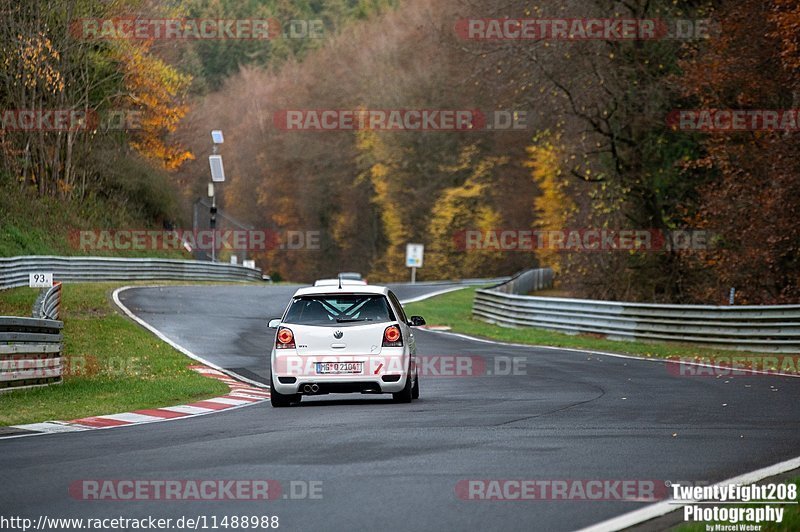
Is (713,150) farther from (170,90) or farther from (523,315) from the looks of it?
(170,90)

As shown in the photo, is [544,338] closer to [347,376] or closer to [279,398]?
[279,398]

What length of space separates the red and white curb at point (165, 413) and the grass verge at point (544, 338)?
34.0 feet

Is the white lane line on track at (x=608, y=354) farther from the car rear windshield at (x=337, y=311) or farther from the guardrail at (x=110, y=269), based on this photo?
the guardrail at (x=110, y=269)

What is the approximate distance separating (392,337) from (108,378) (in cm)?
625

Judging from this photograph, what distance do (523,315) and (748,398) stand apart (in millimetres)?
20478

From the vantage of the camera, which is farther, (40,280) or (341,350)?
(40,280)

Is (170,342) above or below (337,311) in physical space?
below

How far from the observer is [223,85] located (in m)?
147

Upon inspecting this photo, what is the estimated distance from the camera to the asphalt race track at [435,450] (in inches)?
326

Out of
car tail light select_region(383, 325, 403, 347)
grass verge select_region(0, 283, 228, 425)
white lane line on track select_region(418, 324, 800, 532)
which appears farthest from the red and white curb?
white lane line on track select_region(418, 324, 800, 532)

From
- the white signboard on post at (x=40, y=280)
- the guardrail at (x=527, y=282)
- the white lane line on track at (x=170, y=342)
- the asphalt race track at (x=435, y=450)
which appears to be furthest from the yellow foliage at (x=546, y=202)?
the asphalt race track at (x=435, y=450)

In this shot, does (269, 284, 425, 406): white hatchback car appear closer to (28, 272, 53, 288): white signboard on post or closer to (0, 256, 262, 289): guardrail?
(28, 272, 53, 288): white signboard on post

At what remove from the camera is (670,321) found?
29.6 meters

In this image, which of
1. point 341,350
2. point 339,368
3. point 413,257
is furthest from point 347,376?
point 413,257
